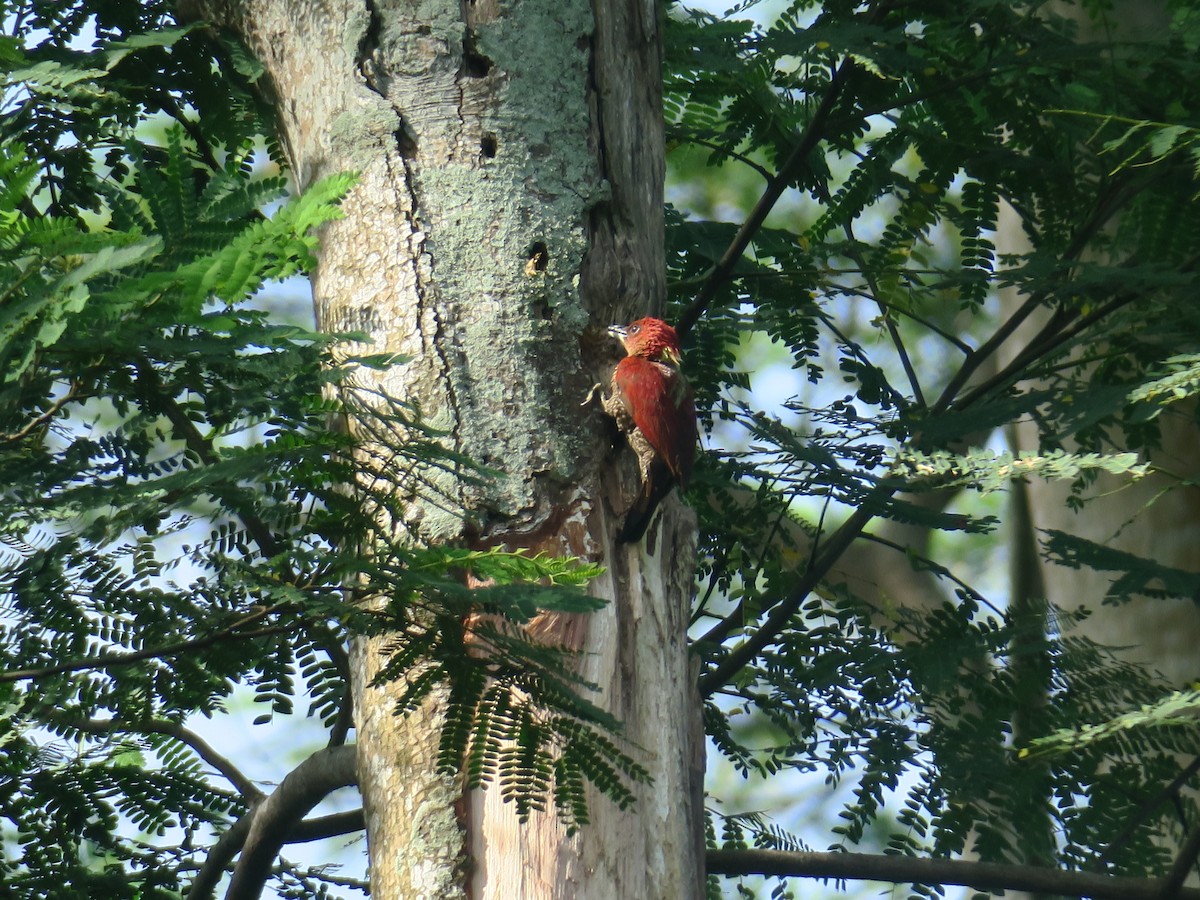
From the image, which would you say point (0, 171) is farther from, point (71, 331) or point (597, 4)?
point (597, 4)

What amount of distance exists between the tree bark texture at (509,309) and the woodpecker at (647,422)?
1.7 inches

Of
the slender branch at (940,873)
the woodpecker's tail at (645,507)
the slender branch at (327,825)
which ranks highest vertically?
the woodpecker's tail at (645,507)

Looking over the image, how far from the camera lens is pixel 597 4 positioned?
3279 mm

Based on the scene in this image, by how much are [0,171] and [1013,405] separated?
264cm

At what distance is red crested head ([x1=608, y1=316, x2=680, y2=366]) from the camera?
10.1 feet

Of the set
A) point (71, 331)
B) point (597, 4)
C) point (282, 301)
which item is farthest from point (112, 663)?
point (282, 301)

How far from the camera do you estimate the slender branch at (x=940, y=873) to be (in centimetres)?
344

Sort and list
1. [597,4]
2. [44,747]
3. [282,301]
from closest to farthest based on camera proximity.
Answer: [597,4] < [44,747] < [282,301]

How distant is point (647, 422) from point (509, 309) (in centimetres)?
40

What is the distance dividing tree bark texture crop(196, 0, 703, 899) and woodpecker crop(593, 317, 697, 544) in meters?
0.04

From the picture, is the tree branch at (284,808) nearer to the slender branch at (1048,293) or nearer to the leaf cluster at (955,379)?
the leaf cluster at (955,379)

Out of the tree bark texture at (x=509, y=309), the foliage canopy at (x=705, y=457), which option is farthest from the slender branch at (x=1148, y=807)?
the tree bark texture at (x=509, y=309)

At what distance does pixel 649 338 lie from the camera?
3.14 meters

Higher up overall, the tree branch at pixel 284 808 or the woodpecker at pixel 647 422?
the woodpecker at pixel 647 422
